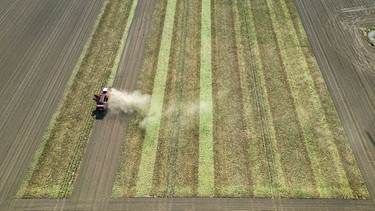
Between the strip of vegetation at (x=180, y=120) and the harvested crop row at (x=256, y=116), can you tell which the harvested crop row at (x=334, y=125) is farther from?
the strip of vegetation at (x=180, y=120)

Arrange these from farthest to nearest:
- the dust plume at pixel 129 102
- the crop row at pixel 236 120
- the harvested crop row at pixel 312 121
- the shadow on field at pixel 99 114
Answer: the dust plume at pixel 129 102 < the shadow on field at pixel 99 114 < the crop row at pixel 236 120 < the harvested crop row at pixel 312 121

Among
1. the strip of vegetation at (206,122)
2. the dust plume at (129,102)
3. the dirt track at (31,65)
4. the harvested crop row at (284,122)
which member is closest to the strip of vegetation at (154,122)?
the dust plume at (129,102)

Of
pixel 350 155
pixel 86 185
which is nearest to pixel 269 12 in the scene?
pixel 350 155

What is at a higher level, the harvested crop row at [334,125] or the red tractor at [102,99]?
the red tractor at [102,99]

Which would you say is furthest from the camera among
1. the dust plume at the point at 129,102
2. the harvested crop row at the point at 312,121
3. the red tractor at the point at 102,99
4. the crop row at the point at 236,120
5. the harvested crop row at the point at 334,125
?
the dust plume at the point at 129,102

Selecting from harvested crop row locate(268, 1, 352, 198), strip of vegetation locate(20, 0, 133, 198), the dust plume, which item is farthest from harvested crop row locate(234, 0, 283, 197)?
strip of vegetation locate(20, 0, 133, 198)

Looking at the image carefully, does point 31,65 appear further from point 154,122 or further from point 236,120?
point 236,120
